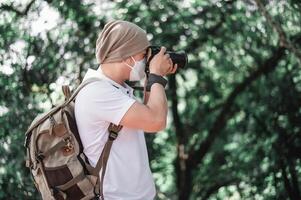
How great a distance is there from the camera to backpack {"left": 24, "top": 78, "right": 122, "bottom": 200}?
2789 mm

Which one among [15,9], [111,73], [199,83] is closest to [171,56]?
[111,73]

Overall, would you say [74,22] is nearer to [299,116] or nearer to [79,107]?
[299,116]

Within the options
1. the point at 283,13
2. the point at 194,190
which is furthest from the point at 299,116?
the point at 194,190

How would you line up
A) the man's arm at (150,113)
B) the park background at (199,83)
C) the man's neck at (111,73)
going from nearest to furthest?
the man's arm at (150,113)
the man's neck at (111,73)
the park background at (199,83)

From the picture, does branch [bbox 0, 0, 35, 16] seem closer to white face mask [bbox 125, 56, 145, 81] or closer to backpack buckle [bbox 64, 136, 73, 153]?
white face mask [bbox 125, 56, 145, 81]

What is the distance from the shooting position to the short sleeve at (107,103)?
275 centimetres

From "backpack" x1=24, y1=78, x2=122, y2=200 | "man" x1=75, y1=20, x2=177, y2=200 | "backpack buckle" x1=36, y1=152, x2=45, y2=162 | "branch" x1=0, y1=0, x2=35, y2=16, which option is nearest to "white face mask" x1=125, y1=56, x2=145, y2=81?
"man" x1=75, y1=20, x2=177, y2=200

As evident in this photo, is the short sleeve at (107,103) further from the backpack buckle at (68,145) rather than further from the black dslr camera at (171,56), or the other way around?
the black dslr camera at (171,56)

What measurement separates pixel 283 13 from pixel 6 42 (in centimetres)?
231

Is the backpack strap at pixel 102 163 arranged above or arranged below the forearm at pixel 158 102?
below

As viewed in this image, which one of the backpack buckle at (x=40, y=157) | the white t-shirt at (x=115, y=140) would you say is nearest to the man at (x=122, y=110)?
the white t-shirt at (x=115, y=140)

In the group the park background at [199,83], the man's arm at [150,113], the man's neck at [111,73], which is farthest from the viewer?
the park background at [199,83]

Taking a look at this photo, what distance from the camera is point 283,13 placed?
5.71 m

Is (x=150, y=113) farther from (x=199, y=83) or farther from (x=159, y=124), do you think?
(x=199, y=83)
